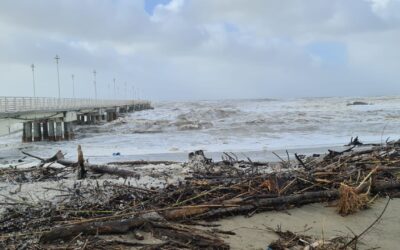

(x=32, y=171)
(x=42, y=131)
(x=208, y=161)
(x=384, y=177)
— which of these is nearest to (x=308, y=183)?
(x=384, y=177)

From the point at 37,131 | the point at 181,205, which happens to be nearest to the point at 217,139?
the point at 37,131

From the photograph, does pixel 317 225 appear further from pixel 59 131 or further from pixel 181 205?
pixel 59 131

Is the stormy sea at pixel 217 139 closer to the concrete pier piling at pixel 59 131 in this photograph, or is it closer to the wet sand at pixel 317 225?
the concrete pier piling at pixel 59 131

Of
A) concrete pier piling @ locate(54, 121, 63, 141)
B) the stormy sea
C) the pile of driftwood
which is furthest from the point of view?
concrete pier piling @ locate(54, 121, 63, 141)

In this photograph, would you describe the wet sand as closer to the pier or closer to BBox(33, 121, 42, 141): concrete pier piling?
the pier

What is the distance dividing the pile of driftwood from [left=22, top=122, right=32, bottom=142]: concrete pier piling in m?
26.2

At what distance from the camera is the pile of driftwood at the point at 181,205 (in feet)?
15.2

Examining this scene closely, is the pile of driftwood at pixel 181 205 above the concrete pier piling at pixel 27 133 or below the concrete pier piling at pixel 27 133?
above

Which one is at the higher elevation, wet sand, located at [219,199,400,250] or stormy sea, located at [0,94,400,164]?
wet sand, located at [219,199,400,250]

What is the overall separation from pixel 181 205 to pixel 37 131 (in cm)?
2910

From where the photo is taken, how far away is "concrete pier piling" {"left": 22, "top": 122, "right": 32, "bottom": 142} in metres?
30.8

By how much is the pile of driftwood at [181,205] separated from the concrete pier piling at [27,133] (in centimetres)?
2622

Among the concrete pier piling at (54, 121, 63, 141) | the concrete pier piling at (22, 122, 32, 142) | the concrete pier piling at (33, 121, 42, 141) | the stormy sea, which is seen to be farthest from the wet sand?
the concrete pier piling at (54, 121, 63, 141)

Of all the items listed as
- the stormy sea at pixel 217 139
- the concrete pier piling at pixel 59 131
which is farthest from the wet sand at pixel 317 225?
the concrete pier piling at pixel 59 131
